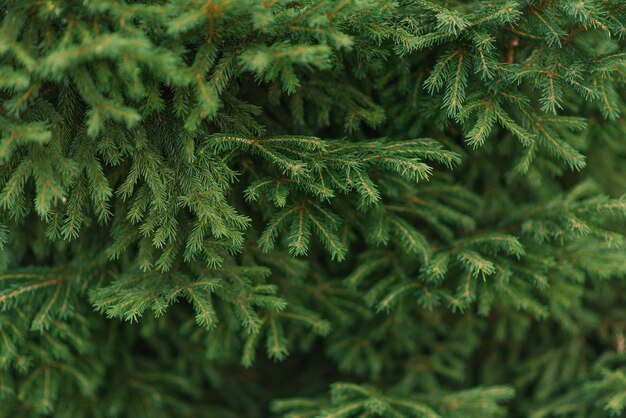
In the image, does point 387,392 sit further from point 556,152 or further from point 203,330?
point 556,152

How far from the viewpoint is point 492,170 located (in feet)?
8.89

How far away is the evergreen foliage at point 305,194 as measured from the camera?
161 centimetres

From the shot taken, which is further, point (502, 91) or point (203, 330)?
point (203, 330)

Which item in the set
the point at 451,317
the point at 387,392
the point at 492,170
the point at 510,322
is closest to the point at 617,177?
the point at 492,170

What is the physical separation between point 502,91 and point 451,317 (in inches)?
57.4

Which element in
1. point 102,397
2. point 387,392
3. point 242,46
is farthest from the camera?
point 102,397

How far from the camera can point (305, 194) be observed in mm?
1929

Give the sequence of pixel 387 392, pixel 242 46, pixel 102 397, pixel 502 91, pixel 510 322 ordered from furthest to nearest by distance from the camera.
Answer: pixel 510 322 → pixel 102 397 → pixel 387 392 → pixel 502 91 → pixel 242 46

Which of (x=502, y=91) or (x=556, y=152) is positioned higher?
(x=502, y=91)

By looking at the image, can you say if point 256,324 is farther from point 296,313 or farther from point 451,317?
point 451,317

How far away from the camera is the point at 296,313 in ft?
7.75

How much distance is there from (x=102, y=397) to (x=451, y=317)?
6.33 feet

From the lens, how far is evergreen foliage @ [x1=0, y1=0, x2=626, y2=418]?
161 centimetres

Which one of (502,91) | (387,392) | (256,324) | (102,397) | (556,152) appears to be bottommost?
(102,397)
